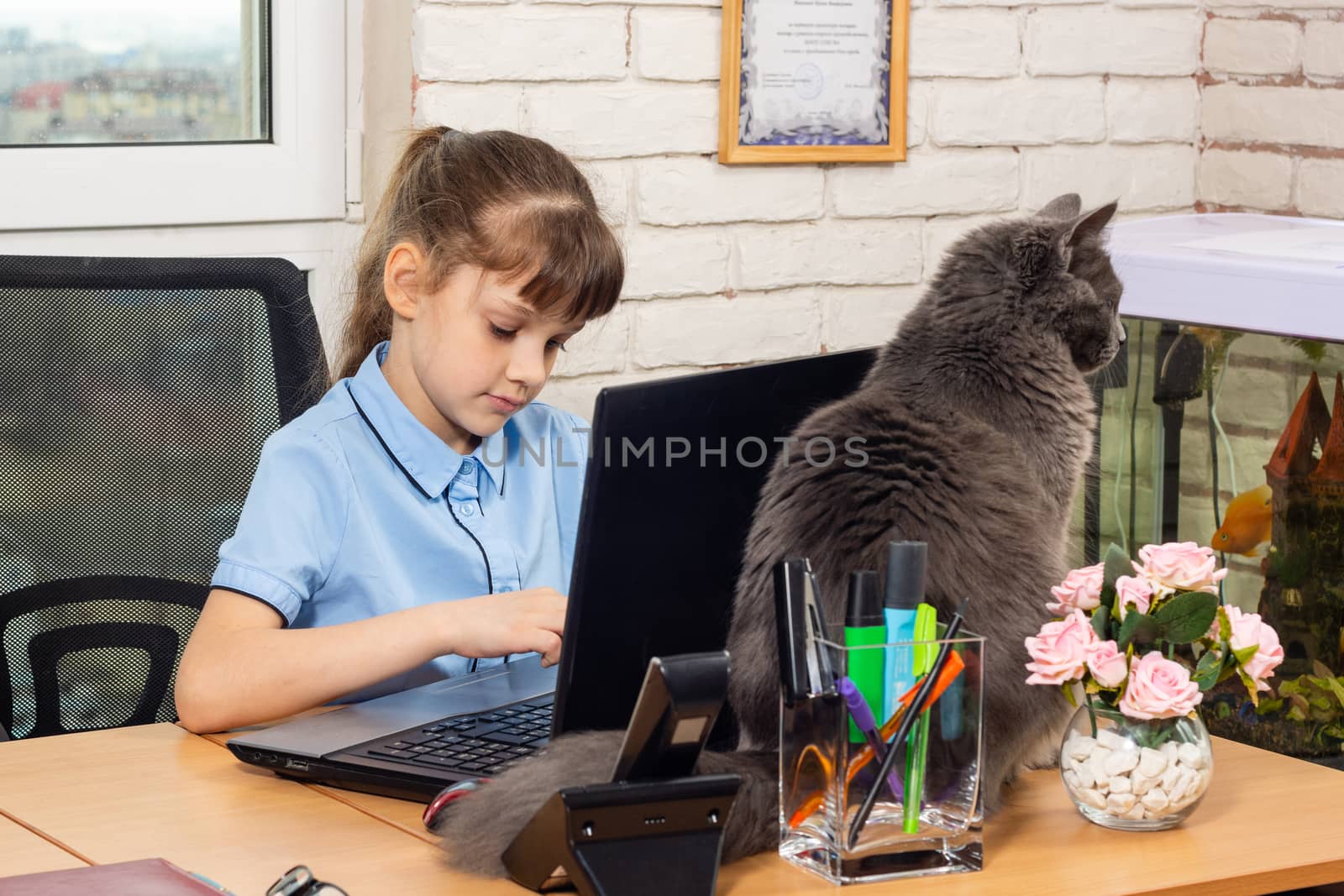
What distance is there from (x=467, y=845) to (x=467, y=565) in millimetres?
497

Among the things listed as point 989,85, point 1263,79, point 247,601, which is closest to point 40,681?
point 247,601

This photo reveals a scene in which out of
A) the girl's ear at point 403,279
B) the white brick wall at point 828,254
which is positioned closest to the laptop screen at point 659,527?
the girl's ear at point 403,279

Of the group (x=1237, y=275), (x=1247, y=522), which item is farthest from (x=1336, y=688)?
(x=1237, y=275)

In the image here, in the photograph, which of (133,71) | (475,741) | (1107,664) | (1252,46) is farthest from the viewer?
(1252,46)

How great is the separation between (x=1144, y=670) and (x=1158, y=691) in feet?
0.05

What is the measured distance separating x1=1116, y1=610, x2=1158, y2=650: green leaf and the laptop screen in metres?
0.22

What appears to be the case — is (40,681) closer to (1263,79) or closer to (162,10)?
(162,10)

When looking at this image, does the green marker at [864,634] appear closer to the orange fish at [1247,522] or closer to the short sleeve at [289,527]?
the short sleeve at [289,527]

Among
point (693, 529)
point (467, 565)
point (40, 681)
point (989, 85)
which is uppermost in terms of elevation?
point (989, 85)

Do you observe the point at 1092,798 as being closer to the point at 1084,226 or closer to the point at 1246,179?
the point at 1084,226

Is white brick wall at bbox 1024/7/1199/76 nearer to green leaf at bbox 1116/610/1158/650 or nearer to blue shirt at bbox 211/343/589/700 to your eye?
blue shirt at bbox 211/343/589/700

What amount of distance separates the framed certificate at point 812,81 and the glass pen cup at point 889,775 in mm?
1102

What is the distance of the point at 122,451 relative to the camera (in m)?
1.34

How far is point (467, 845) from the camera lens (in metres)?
0.77
